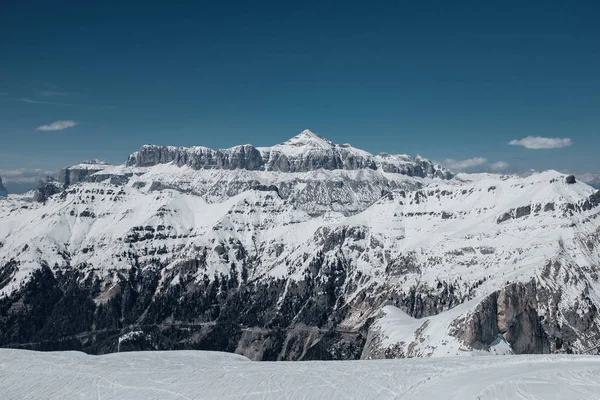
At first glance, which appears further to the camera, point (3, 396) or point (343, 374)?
point (343, 374)

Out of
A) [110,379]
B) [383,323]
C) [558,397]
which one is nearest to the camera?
[558,397]

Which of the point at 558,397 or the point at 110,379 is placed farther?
the point at 110,379

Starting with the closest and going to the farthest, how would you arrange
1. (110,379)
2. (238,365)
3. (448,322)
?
1. (110,379)
2. (238,365)
3. (448,322)

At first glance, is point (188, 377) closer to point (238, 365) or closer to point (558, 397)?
point (238, 365)

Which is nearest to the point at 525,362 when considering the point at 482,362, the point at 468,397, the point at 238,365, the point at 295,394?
the point at 482,362

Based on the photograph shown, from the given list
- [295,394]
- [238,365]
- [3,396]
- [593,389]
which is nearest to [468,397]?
[593,389]

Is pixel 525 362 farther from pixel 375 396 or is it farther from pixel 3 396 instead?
pixel 3 396
